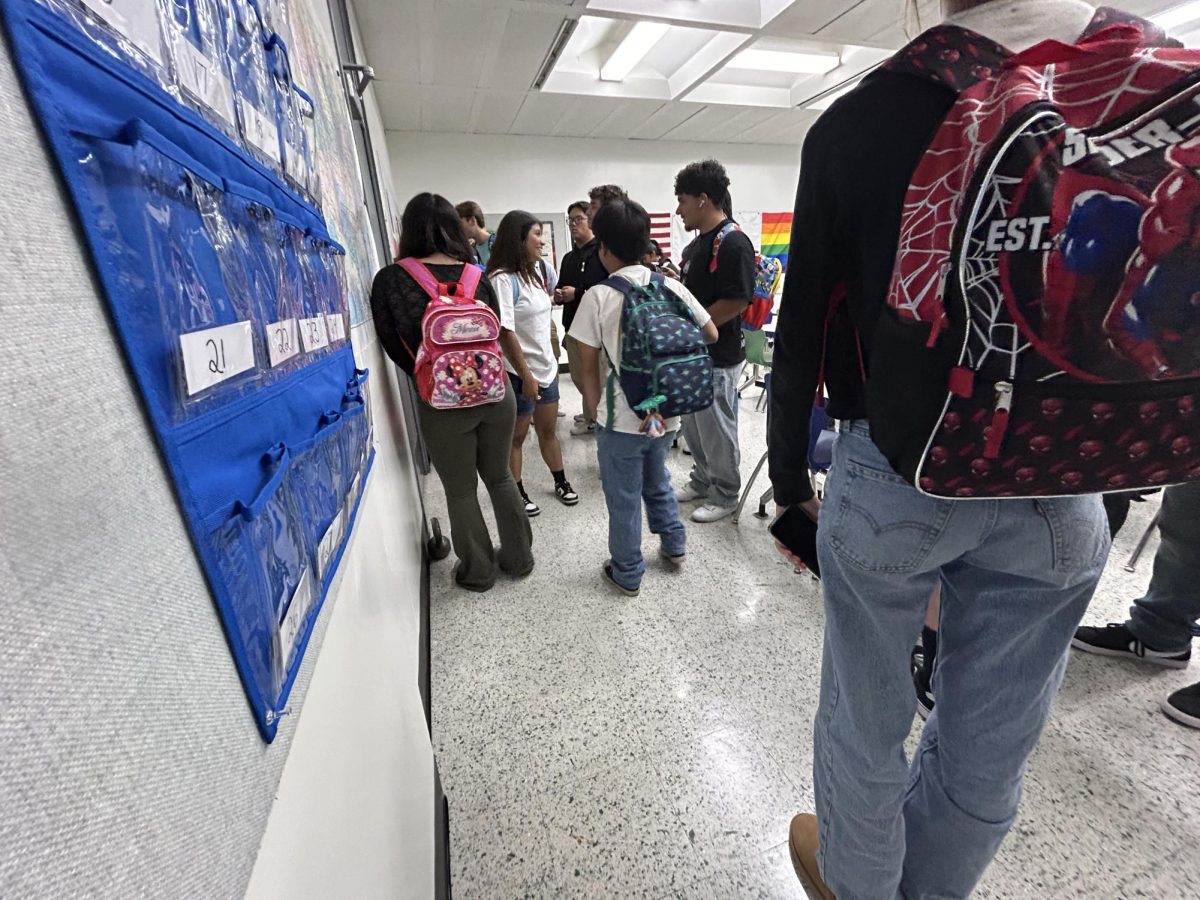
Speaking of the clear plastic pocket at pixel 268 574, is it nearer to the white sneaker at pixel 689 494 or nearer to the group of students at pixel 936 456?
the group of students at pixel 936 456

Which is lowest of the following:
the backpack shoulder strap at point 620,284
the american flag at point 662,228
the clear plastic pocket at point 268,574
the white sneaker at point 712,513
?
the white sneaker at point 712,513

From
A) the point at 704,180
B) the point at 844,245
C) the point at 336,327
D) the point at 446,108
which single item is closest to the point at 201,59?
the point at 336,327

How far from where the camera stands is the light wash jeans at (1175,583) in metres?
1.30

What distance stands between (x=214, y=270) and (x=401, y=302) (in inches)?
44.4

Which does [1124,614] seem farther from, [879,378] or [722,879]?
[879,378]

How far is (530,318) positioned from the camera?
6.97ft

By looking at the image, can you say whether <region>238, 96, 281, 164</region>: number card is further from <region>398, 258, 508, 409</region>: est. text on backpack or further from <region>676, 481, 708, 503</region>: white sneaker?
<region>676, 481, 708, 503</region>: white sneaker

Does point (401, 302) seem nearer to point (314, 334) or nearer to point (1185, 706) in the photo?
point (314, 334)

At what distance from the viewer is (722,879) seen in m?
0.98

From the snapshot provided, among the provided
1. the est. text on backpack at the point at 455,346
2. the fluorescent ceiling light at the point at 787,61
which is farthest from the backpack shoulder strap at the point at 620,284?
the fluorescent ceiling light at the point at 787,61

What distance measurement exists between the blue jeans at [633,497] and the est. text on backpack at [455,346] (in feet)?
1.31

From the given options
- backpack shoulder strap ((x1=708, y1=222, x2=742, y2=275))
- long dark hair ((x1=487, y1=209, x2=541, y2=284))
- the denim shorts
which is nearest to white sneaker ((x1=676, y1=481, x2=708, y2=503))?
the denim shorts

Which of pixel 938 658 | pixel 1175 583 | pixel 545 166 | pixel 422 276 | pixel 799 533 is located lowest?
pixel 1175 583

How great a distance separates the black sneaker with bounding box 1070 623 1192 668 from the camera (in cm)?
139
